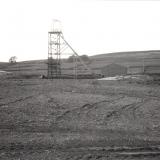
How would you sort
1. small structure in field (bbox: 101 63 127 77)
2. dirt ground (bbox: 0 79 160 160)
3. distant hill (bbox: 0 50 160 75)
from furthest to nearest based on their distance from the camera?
distant hill (bbox: 0 50 160 75)
small structure in field (bbox: 101 63 127 77)
dirt ground (bbox: 0 79 160 160)

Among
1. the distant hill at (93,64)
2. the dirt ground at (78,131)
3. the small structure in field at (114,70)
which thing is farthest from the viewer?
the distant hill at (93,64)

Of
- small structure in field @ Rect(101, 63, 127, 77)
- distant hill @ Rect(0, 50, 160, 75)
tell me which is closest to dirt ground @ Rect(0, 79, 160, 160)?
small structure in field @ Rect(101, 63, 127, 77)

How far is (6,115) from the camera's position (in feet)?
43.8

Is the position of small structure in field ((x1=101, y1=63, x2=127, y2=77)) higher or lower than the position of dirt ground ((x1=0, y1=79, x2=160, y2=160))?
higher

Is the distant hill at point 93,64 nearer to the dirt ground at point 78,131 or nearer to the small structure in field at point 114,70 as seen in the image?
the small structure in field at point 114,70

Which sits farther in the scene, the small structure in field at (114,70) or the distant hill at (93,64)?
the distant hill at (93,64)

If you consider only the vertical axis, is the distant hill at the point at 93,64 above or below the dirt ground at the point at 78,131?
above

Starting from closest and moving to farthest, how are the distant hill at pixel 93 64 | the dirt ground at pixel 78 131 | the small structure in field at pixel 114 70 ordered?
the dirt ground at pixel 78 131 < the small structure in field at pixel 114 70 < the distant hill at pixel 93 64

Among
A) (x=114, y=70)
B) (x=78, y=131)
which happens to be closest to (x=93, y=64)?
(x=114, y=70)

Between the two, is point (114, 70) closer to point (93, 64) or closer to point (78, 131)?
point (93, 64)

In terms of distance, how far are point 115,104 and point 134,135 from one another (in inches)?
270

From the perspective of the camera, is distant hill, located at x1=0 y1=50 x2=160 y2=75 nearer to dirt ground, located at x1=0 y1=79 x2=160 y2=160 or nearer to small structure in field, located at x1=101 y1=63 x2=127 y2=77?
small structure in field, located at x1=101 y1=63 x2=127 y2=77

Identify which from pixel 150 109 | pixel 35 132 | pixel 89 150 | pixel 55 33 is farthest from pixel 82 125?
pixel 55 33

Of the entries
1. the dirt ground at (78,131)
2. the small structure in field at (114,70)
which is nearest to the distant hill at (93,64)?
the small structure in field at (114,70)
